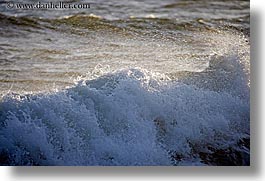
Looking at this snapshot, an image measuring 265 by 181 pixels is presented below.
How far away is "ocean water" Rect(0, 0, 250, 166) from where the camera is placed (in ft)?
18.0

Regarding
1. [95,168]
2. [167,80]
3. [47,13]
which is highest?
[47,13]

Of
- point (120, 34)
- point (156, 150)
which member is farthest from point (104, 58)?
point (156, 150)

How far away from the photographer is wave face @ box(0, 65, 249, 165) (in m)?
5.50

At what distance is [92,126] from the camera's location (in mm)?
5539

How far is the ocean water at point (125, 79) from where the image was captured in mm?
5500

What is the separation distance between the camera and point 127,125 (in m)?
5.54

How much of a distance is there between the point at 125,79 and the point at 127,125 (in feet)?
0.79

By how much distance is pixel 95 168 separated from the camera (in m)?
5.50

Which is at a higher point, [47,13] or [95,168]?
[47,13]

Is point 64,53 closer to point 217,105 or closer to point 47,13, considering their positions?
point 47,13

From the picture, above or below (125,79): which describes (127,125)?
below

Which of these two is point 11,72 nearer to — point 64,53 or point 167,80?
point 64,53

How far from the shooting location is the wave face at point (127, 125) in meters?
5.50

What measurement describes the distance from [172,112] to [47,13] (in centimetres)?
83
